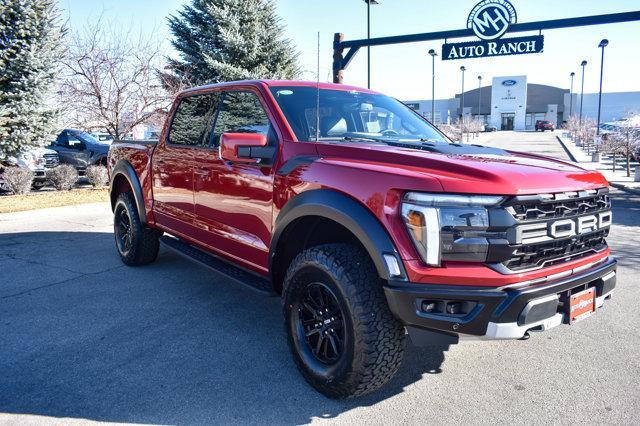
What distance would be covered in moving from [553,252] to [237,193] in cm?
222

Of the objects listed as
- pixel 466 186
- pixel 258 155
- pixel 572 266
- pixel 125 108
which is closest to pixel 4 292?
pixel 258 155

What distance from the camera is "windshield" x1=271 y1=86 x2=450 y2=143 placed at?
3.54 m

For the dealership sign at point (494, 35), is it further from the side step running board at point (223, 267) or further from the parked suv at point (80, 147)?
the parked suv at point (80, 147)

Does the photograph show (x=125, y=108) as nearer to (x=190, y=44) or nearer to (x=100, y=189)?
(x=100, y=189)

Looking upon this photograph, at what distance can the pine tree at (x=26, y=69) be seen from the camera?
11398mm

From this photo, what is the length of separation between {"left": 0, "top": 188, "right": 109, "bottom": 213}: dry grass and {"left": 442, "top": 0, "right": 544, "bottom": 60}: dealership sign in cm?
1050

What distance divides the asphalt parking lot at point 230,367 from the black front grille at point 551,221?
2.92 ft

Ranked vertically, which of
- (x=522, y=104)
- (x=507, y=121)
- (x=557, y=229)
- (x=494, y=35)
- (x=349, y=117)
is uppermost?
(x=522, y=104)

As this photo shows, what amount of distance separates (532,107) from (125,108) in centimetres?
8903

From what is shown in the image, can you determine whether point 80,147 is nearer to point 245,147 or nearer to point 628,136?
point 245,147

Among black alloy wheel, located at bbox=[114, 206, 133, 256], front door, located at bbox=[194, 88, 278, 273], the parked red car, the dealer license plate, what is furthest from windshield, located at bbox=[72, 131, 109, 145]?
the parked red car

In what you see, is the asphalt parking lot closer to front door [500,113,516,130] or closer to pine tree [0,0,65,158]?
pine tree [0,0,65,158]

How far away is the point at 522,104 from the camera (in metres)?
81.6

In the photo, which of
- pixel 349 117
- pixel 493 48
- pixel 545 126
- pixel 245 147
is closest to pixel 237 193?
pixel 245 147
